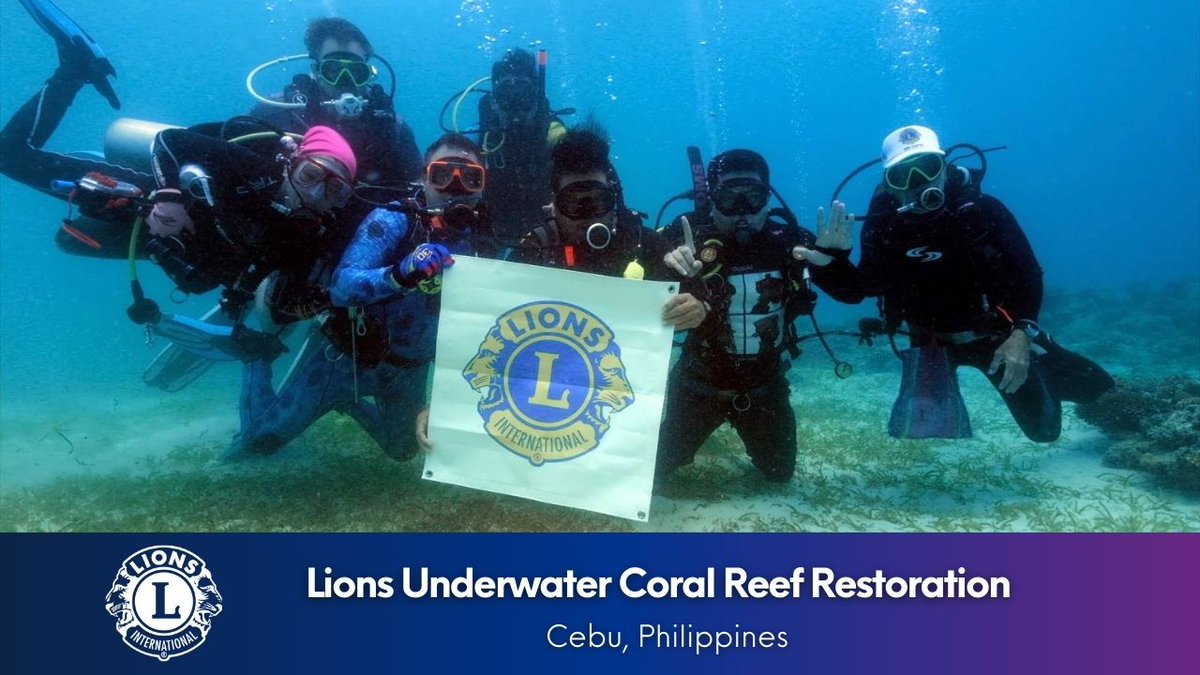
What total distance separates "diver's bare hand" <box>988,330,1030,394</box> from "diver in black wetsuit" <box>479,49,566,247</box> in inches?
230

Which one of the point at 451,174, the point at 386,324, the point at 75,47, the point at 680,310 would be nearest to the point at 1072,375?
the point at 680,310

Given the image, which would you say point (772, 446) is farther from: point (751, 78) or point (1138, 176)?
point (1138, 176)

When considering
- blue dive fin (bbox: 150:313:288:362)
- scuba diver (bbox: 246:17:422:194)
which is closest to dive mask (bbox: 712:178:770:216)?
scuba diver (bbox: 246:17:422:194)

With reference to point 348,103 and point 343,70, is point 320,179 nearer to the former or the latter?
point 348,103

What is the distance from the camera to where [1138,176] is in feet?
416

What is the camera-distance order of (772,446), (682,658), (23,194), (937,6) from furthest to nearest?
(937,6) < (23,194) < (772,446) < (682,658)

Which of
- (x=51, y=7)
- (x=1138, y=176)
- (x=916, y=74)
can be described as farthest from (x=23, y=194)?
(x=1138, y=176)

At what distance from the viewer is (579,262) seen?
4797mm

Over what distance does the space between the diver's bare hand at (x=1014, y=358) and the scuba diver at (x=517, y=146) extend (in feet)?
19.2

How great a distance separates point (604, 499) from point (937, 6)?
106 meters

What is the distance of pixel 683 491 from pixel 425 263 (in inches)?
135

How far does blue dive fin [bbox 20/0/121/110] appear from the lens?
7.95 metres

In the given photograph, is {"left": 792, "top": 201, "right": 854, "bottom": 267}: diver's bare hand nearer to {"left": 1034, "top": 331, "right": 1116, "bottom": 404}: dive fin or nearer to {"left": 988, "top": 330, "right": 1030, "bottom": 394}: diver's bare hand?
{"left": 988, "top": 330, "right": 1030, "bottom": 394}: diver's bare hand

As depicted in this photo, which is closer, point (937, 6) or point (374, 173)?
point (374, 173)
